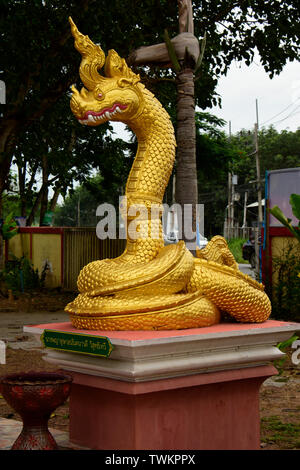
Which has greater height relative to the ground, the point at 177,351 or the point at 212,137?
the point at 212,137

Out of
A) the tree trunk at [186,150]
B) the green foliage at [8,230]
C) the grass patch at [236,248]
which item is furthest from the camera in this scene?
the grass patch at [236,248]

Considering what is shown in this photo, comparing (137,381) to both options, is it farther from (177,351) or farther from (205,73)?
(205,73)

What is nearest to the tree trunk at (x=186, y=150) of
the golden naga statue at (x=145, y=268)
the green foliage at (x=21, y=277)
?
the golden naga statue at (x=145, y=268)

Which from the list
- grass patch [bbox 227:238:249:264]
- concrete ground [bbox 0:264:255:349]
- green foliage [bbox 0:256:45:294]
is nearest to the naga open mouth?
concrete ground [bbox 0:264:255:349]

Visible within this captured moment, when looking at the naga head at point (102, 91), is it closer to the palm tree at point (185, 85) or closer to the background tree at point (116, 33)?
the palm tree at point (185, 85)

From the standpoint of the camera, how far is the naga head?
4.12 metres

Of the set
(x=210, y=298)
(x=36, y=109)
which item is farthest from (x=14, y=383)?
(x=36, y=109)

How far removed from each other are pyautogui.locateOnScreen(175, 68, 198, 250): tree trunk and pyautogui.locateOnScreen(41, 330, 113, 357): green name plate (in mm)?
3591

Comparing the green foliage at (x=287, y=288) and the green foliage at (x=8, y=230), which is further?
the green foliage at (x=8, y=230)

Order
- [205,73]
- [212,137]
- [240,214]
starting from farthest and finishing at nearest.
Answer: [240,214] < [212,137] < [205,73]

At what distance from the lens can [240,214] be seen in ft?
147

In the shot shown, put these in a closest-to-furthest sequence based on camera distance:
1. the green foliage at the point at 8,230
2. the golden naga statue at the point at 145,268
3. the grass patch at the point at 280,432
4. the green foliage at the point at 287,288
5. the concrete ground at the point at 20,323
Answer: the golden naga statue at the point at 145,268 < the grass patch at the point at 280,432 < the concrete ground at the point at 20,323 < the green foliage at the point at 287,288 < the green foliage at the point at 8,230

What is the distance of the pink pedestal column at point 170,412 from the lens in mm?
3639

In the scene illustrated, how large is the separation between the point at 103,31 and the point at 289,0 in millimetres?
3078
